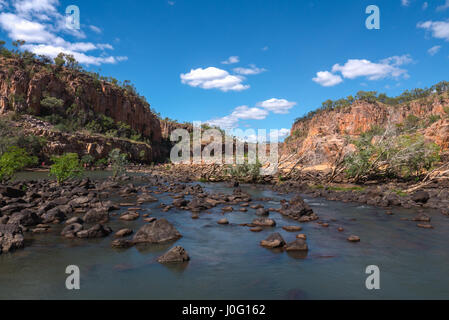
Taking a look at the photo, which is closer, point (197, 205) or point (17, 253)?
point (17, 253)

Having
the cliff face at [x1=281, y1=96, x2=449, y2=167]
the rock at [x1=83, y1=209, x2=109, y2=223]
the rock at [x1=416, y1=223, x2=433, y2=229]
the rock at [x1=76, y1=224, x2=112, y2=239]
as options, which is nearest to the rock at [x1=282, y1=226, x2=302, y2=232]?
the rock at [x1=416, y1=223, x2=433, y2=229]

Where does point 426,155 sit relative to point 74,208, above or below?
above

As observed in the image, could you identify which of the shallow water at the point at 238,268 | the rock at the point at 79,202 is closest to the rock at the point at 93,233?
the shallow water at the point at 238,268

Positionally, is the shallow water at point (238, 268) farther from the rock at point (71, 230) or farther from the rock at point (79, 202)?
the rock at point (79, 202)

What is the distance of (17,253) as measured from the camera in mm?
8133

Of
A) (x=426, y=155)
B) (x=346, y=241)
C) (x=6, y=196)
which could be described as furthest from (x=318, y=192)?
(x=6, y=196)

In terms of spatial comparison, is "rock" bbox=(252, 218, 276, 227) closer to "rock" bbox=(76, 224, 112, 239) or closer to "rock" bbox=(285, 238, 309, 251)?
"rock" bbox=(285, 238, 309, 251)

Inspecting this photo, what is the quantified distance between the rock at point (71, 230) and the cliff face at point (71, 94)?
5311 centimetres

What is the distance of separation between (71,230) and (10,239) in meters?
1.84

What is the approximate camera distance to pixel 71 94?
64.1 m

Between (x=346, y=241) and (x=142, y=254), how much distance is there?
7066 millimetres

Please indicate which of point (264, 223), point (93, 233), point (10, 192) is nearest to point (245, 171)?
point (264, 223)

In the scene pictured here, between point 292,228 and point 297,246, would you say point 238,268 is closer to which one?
point 297,246
